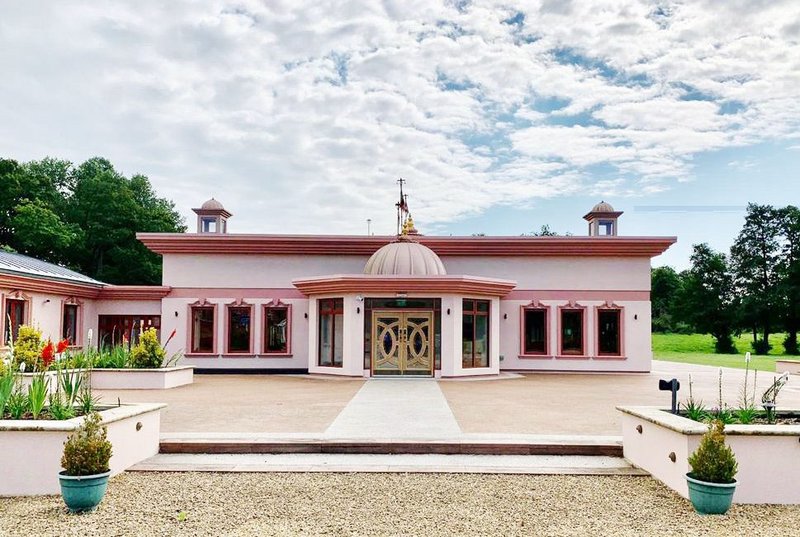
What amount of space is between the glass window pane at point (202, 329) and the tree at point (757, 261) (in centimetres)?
4391

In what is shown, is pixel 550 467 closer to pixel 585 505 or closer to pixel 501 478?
pixel 501 478

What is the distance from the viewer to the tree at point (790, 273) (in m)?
48.6

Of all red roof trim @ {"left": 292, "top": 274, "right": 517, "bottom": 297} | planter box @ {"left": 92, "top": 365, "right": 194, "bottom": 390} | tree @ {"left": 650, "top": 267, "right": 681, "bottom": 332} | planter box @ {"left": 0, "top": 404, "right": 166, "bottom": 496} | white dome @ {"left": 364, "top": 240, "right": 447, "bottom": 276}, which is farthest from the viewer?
tree @ {"left": 650, "top": 267, "right": 681, "bottom": 332}

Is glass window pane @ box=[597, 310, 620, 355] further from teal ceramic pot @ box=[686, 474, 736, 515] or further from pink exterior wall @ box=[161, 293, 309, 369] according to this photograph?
teal ceramic pot @ box=[686, 474, 736, 515]

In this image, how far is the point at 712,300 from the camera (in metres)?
53.2

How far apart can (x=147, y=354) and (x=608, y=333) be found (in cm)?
1643

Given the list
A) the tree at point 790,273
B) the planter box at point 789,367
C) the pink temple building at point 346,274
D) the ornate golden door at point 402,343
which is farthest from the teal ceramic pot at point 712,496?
the tree at point 790,273

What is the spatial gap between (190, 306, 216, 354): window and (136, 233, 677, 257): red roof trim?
2.26 meters

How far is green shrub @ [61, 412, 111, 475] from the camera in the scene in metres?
6.52

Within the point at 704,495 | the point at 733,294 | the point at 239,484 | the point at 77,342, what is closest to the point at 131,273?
the point at 77,342

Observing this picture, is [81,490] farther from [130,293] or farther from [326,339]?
[130,293]

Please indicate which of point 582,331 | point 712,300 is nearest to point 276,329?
point 582,331

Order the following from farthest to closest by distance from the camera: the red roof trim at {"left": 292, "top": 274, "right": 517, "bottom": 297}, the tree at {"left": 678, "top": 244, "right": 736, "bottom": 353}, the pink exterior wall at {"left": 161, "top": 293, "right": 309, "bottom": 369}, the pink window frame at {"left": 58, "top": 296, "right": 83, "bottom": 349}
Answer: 1. the tree at {"left": 678, "top": 244, "right": 736, "bottom": 353}
2. the pink exterior wall at {"left": 161, "top": 293, "right": 309, "bottom": 369}
3. the pink window frame at {"left": 58, "top": 296, "right": 83, "bottom": 349}
4. the red roof trim at {"left": 292, "top": 274, "right": 517, "bottom": 297}

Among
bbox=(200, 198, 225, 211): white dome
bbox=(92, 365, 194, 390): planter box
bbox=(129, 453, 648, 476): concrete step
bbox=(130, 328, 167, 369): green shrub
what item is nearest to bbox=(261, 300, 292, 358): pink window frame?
bbox=(200, 198, 225, 211): white dome
